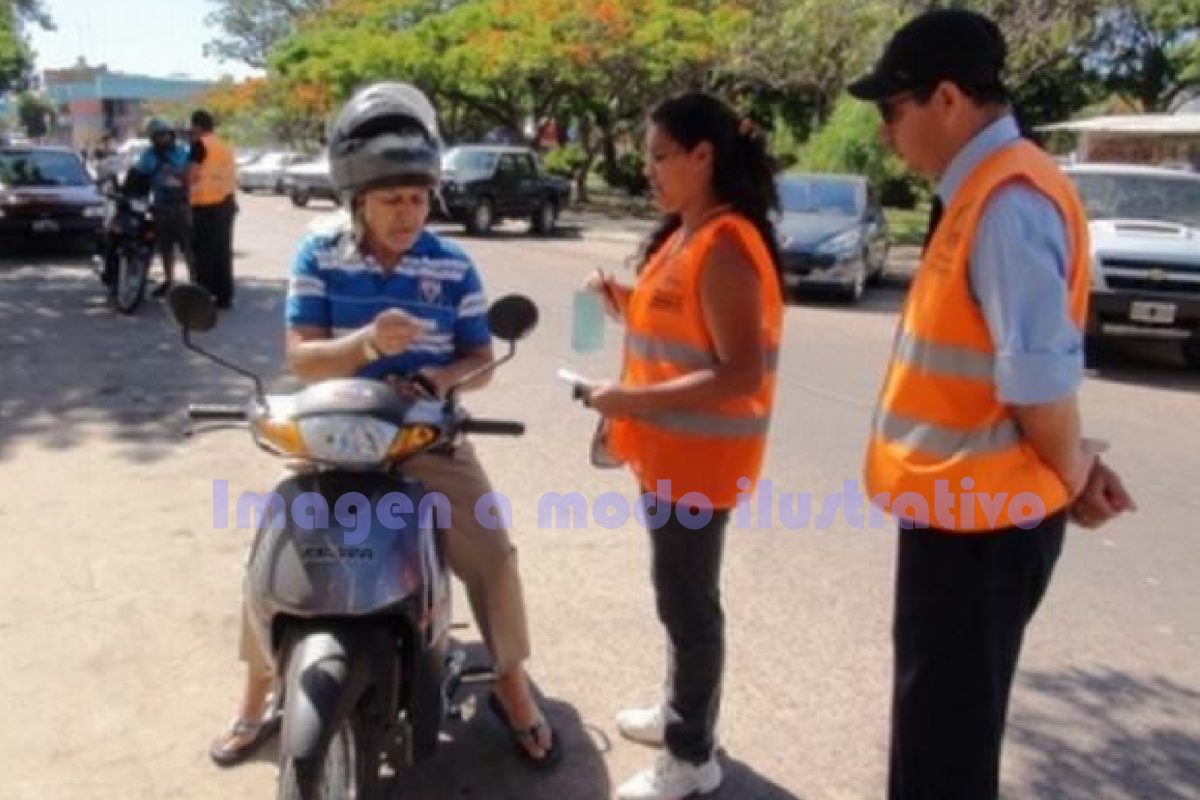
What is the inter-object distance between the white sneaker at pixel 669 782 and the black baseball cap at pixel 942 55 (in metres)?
1.84

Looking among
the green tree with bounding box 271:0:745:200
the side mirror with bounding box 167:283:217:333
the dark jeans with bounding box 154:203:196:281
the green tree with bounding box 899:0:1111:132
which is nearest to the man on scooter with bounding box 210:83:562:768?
the side mirror with bounding box 167:283:217:333

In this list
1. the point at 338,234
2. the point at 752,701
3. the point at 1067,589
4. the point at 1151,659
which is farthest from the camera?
the point at 1067,589

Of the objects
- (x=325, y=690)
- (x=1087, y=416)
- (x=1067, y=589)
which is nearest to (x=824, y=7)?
(x=1087, y=416)

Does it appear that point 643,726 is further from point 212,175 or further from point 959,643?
point 212,175

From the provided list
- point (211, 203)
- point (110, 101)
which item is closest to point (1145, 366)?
point (211, 203)

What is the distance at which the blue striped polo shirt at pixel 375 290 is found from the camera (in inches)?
119

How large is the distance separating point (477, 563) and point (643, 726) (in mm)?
752

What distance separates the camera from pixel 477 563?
3.23 metres

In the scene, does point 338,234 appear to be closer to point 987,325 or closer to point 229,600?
point 987,325

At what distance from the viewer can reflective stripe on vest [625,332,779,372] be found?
2844 mm

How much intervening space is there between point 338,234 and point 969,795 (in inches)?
76.3

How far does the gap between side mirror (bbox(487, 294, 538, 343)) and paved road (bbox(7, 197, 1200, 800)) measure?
1.27 metres

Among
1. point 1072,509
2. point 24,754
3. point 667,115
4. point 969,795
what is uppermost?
point 667,115

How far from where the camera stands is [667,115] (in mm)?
2852
